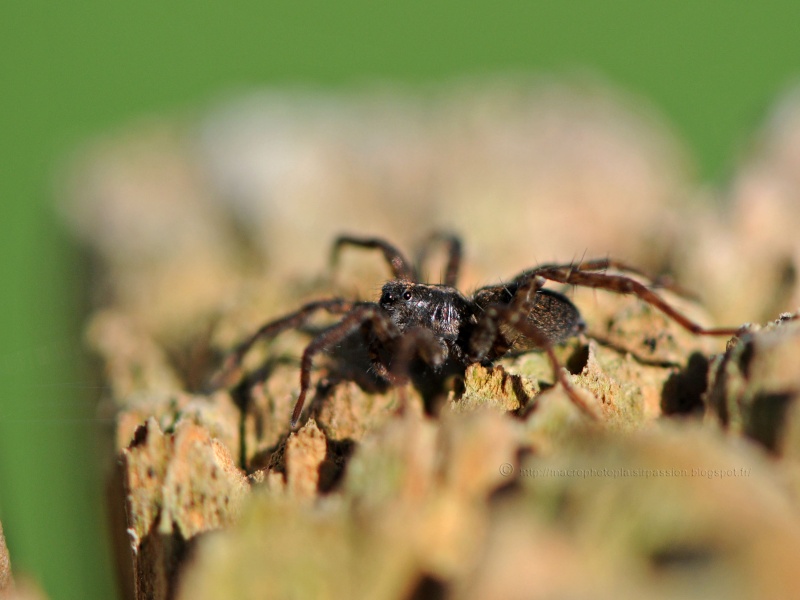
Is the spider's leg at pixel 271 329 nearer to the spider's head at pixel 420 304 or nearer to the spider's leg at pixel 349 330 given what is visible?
the spider's leg at pixel 349 330

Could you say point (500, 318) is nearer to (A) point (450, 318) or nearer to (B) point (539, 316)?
(B) point (539, 316)

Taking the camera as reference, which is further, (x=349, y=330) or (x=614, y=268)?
(x=614, y=268)

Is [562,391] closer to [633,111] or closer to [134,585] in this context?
[134,585]

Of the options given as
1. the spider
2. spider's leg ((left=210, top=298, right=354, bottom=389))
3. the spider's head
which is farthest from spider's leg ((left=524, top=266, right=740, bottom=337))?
spider's leg ((left=210, top=298, right=354, bottom=389))

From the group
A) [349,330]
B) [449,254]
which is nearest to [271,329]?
[349,330]

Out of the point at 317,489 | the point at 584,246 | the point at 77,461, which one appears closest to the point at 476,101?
the point at 584,246
